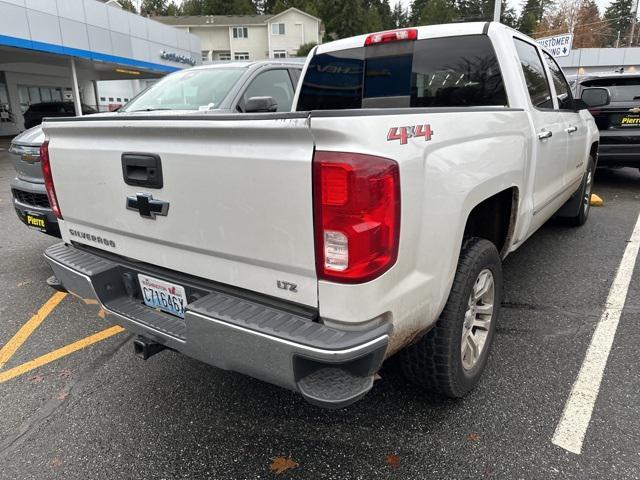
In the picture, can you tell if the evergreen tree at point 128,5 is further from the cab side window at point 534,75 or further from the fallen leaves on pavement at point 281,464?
the fallen leaves on pavement at point 281,464

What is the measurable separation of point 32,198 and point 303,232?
3.66 m

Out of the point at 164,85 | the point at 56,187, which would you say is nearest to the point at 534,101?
the point at 56,187

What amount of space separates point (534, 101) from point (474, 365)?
1935 millimetres

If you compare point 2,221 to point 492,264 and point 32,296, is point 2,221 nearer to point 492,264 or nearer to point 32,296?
point 32,296

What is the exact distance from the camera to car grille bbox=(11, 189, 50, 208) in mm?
4309

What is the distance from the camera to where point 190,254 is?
2.21 m

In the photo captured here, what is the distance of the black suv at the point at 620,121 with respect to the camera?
723 centimetres

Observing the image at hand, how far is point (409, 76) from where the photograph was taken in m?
3.56

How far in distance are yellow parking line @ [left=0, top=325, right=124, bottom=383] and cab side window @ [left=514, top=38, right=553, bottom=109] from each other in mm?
3439

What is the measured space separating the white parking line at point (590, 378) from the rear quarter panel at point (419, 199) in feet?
3.05

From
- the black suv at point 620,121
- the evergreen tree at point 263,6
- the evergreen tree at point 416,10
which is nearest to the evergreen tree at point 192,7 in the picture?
the evergreen tree at point 263,6

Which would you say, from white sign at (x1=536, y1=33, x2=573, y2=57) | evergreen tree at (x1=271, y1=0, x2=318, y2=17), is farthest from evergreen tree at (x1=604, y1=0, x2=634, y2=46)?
white sign at (x1=536, y1=33, x2=573, y2=57)

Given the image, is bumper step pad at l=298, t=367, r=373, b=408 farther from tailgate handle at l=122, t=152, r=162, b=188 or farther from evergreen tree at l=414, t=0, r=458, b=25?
evergreen tree at l=414, t=0, r=458, b=25

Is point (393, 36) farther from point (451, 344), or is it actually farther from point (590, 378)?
point (590, 378)
